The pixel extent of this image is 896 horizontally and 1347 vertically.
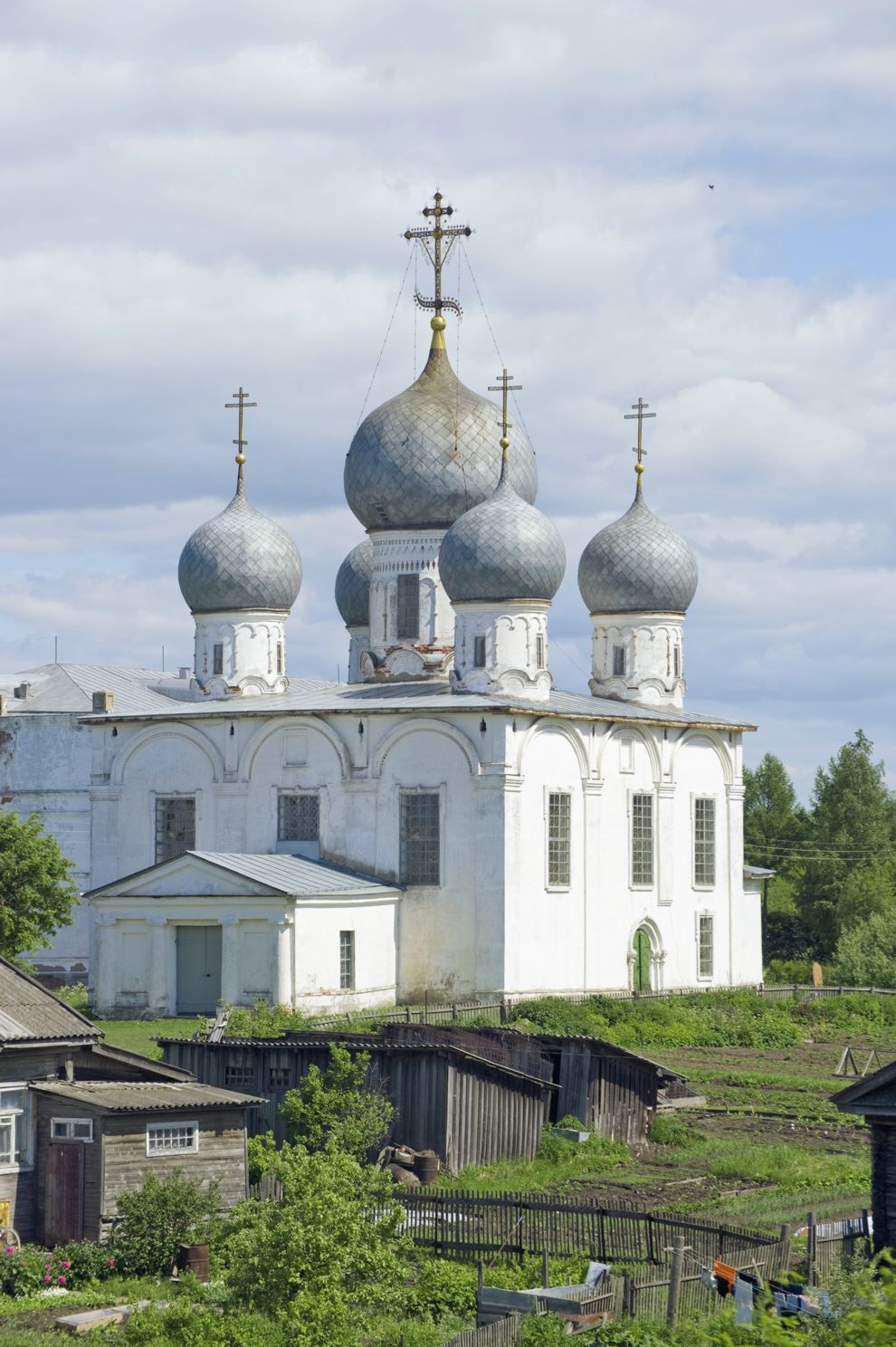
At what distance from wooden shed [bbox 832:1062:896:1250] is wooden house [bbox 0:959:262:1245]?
6815 millimetres

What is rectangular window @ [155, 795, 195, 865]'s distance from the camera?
42.2 metres

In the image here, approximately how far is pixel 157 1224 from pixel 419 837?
18551mm

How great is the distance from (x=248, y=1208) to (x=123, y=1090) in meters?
3.69

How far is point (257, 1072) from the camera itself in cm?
2752

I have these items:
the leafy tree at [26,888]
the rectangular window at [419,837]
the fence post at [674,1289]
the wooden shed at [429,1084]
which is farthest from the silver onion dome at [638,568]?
the fence post at [674,1289]

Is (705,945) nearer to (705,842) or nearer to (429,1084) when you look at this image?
(705,842)

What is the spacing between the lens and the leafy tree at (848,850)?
5916cm

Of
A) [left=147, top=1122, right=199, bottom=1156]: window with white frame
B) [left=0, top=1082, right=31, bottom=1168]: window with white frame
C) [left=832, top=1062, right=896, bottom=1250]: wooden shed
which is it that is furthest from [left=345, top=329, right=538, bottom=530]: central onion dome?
[left=832, top=1062, right=896, bottom=1250]: wooden shed

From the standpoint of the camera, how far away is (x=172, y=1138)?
23141 mm

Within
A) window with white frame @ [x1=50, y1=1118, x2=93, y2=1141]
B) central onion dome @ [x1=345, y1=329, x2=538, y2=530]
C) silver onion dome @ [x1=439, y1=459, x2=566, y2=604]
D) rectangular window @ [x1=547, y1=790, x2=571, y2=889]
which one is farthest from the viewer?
central onion dome @ [x1=345, y1=329, x2=538, y2=530]

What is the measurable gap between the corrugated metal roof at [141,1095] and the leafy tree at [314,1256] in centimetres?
285

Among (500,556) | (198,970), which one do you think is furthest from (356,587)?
(198,970)

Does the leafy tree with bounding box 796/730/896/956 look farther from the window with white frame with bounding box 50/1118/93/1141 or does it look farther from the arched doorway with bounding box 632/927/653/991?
the window with white frame with bounding box 50/1118/93/1141

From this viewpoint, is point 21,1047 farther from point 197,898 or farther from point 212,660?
point 212,660
